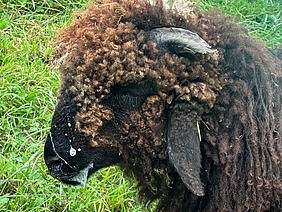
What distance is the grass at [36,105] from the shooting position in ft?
14.3

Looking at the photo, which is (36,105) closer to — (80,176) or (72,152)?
(80,176)

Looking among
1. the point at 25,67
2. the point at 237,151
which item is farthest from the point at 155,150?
the point at 25,67

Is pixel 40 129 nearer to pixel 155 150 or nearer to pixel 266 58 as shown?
pixel 155 150

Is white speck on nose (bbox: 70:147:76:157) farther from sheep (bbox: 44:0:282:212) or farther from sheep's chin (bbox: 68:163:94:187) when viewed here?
sheep's chin (bbox: 68:163:94:187)

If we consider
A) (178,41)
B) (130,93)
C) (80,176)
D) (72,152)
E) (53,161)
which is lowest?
(80,176)

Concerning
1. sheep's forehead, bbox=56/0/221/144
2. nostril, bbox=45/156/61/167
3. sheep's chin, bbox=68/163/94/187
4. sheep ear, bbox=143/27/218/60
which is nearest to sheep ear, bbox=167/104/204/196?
sheep's forehead, bbox=56/0/221/144

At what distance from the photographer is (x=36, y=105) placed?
5242mm

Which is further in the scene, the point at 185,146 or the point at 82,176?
the point at 82,176

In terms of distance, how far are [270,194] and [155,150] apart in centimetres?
80

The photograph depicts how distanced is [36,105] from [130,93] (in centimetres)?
242

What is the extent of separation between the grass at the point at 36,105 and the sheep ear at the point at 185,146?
0.93 metres

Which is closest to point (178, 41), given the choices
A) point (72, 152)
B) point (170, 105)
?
point (170, 105)

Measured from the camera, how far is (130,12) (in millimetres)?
3154

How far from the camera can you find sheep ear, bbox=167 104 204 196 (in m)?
2.92
